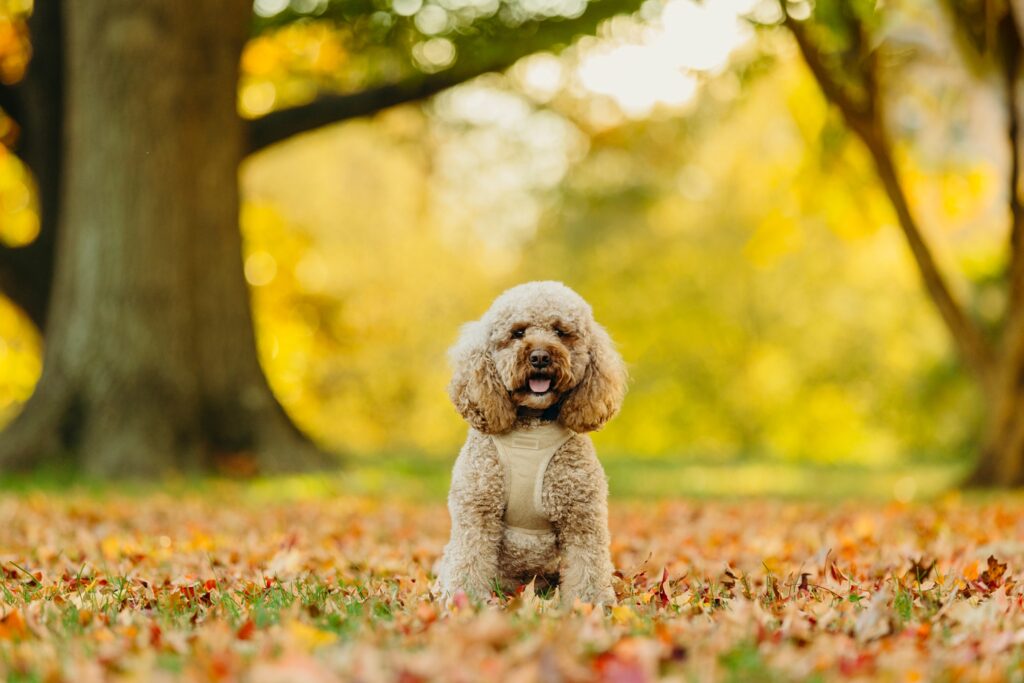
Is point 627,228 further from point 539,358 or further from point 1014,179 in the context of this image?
point 539,358

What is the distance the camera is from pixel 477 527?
407cm

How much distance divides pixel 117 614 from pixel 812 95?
36.8ft

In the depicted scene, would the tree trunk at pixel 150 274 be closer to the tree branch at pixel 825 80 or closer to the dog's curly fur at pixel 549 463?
the tree branch at pixel 825 80

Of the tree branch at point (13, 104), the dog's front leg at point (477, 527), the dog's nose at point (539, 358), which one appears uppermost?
the tree branch at point (13, 104)

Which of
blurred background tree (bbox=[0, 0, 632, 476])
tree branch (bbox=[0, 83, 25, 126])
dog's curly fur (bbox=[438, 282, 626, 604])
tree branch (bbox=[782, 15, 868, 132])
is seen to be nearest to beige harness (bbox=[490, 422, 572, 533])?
dog's curly fur (bbox=[438, 282, 626, 604])

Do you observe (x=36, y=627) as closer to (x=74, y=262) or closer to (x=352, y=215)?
(x=74, y=262)

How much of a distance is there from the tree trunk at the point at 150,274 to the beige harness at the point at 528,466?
6118 mm

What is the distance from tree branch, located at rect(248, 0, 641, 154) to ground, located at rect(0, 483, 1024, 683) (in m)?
5.62

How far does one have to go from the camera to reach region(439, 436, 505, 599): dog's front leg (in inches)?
159

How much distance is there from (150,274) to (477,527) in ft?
21.7

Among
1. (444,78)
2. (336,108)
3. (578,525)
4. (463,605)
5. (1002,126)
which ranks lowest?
(463,605)

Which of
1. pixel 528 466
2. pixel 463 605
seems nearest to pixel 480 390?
pixel 528 466

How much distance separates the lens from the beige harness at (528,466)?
408cm

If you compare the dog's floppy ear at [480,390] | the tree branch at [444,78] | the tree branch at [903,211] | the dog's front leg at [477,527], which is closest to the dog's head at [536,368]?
the dog's floppy ear at [480,390]
